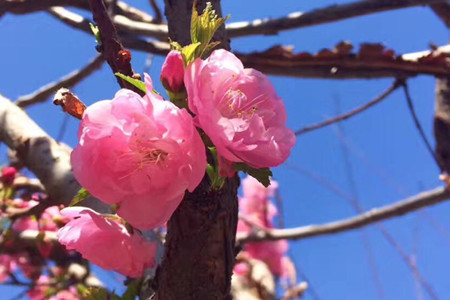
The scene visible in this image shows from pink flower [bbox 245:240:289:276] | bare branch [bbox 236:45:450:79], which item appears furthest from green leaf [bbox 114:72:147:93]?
pink flower [bbox 245:240:289:276]

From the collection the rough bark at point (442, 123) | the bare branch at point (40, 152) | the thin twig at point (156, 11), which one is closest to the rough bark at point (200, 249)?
the bare branch at point (40, 152)

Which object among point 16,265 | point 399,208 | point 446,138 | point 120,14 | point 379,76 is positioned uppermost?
point 120,14

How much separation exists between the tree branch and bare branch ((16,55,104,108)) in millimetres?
470

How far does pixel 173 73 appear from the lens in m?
0.46

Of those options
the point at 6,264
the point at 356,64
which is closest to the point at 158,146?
the point at 356,64

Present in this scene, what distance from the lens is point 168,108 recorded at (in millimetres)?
408

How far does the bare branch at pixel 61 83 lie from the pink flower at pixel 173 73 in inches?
42.7

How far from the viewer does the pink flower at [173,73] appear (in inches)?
17.7

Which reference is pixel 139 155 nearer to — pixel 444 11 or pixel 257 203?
pixel 444 11

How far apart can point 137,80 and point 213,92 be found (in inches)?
2.9

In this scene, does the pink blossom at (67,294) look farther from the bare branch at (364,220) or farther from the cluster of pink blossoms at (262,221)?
the cluster of pink blossoms at (262,221)

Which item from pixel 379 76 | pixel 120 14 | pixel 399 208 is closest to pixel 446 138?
pixel 399 208

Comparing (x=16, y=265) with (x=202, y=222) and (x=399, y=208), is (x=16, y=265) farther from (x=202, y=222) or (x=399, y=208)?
(x=202, y=222)

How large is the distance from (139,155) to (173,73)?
8cm
